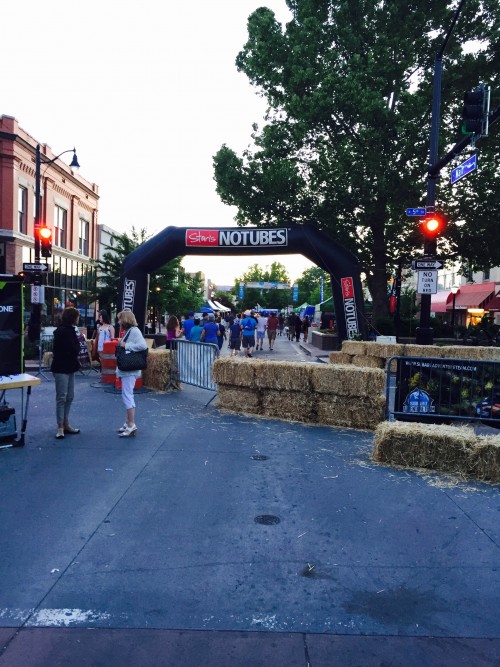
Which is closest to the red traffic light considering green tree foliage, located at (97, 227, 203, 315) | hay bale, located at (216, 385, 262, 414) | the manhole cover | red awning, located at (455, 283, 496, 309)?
hay bale, located at (216, 385, 262, 414)

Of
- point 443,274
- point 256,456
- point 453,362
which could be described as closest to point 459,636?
point 256,456

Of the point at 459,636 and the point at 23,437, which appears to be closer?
the point at 459,636

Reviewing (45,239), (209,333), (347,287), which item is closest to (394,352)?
(347,287)

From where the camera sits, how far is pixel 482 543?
176 inches

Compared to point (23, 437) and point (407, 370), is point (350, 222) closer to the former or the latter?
point (407, 370)

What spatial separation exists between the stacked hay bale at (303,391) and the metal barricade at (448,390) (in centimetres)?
50

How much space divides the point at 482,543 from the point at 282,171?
19503 millimetres

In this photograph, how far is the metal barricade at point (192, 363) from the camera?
36.1 feet

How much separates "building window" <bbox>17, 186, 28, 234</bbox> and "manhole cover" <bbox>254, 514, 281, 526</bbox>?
26930mm

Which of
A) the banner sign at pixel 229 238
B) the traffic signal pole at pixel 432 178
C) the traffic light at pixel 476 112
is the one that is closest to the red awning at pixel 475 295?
the traffic signal pole at pixel 432 178

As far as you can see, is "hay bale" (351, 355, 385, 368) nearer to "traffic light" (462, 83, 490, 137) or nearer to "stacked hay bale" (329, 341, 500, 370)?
"stacked hay bale" (329, 341, 500, 370)

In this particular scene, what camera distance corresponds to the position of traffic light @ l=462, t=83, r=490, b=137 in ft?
31.4

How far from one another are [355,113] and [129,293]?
11993mm

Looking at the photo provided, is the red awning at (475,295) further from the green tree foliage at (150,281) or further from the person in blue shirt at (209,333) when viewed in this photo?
the person in blue shirt at (209,333)
